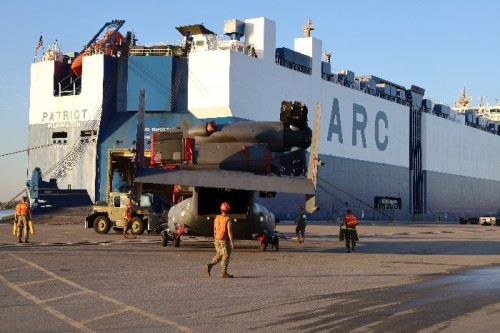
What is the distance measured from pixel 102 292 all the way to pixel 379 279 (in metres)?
7.94

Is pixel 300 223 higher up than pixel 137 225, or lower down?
higher up

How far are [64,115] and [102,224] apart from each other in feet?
100

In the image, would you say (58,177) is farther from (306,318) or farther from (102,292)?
(306,318)

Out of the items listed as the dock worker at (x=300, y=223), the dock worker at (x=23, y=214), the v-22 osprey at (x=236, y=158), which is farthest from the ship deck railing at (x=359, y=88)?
the dock worker at (x=23, y=214)

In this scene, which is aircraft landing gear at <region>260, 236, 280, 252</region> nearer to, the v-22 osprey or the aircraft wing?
the v-22 osprey

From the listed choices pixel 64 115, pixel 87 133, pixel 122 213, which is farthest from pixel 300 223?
pixel 64 115

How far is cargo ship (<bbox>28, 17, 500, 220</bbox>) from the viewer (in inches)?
2462

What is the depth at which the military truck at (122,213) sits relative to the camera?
123 feet

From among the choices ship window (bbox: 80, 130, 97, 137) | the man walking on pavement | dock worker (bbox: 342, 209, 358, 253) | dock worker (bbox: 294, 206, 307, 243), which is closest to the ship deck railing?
ship window (bbox: 80, 130, 97, 137)

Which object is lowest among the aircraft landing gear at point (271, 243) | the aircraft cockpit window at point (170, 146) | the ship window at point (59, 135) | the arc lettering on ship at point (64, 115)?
the aircraft landing gear at point (271, 243)

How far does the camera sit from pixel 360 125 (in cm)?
8300

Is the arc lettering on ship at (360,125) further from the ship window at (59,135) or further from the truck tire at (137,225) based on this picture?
the truck tire at (137,225)

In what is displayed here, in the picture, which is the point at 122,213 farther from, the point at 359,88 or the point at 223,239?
the point at 359,88

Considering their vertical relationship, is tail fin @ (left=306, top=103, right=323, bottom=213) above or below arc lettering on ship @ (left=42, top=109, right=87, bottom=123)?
Result: below
